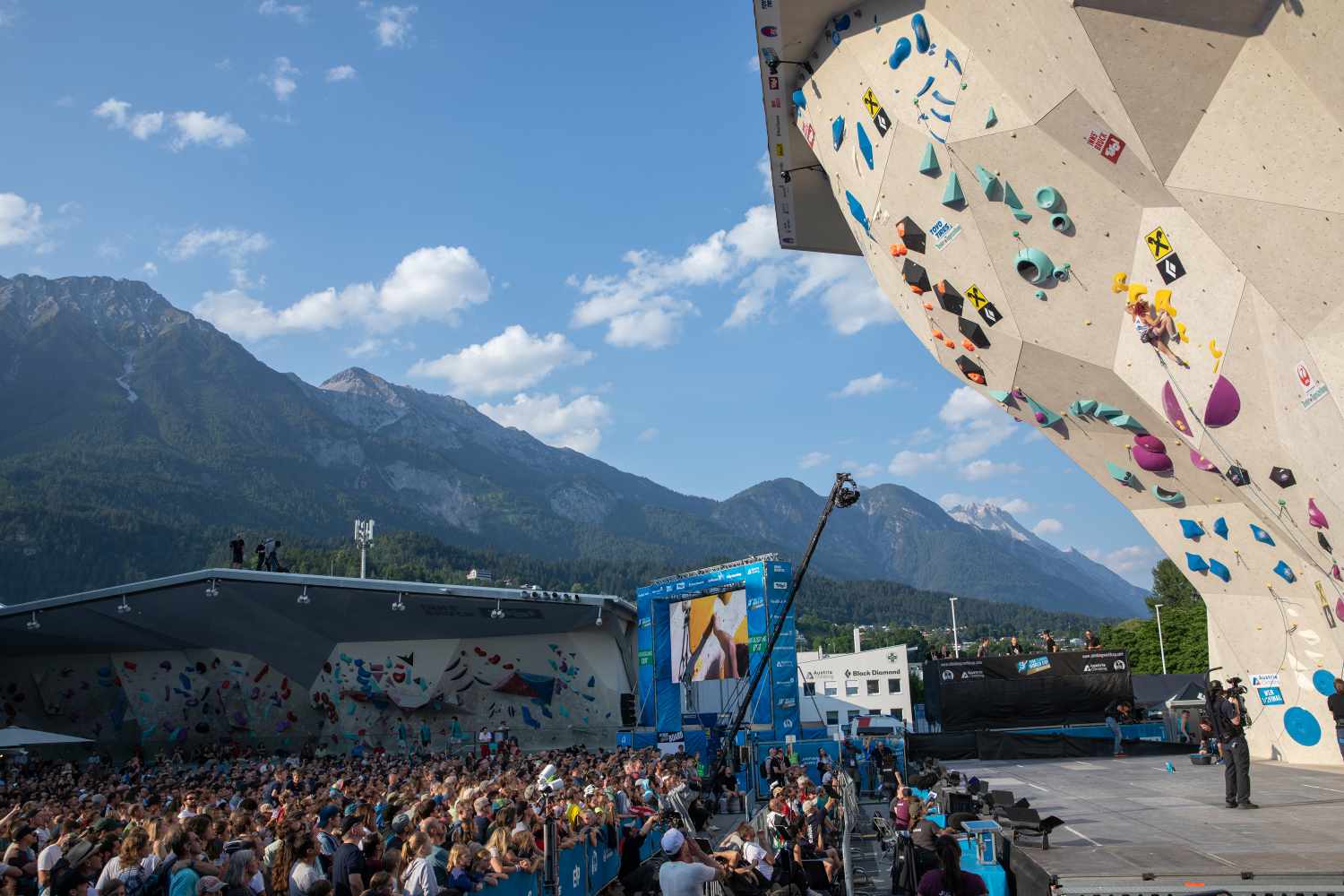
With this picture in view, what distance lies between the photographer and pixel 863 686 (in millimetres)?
71188

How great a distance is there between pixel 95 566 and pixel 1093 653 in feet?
457

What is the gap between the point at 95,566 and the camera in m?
131

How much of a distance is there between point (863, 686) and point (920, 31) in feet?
210

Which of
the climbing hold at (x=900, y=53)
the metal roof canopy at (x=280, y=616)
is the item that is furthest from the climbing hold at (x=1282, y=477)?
the metal roof canopy at (x=280, y=616)

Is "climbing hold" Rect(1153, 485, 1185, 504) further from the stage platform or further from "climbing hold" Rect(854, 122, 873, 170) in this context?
"climbing hold" Rect(854, 122, 873, 170)

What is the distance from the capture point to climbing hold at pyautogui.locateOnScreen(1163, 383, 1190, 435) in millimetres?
12312

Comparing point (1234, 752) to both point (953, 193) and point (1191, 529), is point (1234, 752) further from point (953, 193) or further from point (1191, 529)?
point (953, 193)

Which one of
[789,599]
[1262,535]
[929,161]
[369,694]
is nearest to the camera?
[929,161]

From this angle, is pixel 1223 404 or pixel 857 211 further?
pixel 857 211

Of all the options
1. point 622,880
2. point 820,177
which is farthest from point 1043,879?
point 820,177

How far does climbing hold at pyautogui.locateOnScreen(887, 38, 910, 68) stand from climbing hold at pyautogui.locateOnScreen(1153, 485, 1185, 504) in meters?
9.15

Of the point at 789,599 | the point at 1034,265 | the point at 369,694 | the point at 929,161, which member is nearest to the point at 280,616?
the point at 369,694

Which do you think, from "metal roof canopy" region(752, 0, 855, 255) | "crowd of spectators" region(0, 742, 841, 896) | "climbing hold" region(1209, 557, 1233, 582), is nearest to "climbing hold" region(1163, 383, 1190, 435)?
"climbing hold" region(1209, 557, 1233, 582)

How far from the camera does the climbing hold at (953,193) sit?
530 inches
